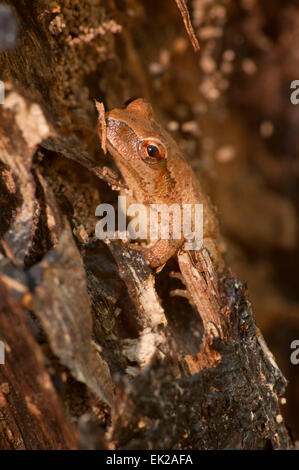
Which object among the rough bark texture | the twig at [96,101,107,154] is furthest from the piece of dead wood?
the twig at [96,101,107,154]

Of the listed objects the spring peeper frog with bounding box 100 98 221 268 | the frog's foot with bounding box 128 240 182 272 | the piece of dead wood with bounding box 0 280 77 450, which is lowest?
the piece of dead wood with bounding box 0 280 77 450

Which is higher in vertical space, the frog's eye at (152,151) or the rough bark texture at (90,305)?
the frog's eye at (152,151)

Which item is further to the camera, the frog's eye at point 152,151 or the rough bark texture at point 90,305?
the frog's eye at point 152,151

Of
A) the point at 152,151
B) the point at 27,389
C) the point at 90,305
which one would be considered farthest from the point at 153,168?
the point at 27,389

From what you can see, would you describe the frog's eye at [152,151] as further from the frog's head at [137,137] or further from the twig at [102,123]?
the twig at [102,123]

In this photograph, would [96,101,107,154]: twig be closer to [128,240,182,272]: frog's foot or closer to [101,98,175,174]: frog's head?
[101,98,175,174]: frog's head

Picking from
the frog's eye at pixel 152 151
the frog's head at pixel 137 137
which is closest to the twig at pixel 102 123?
the frog's head at pixel 137 137

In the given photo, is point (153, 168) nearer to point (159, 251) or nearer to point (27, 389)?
point (159, 251)

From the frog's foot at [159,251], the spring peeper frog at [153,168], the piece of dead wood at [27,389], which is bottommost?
the piece of dead wood at [27,389]
